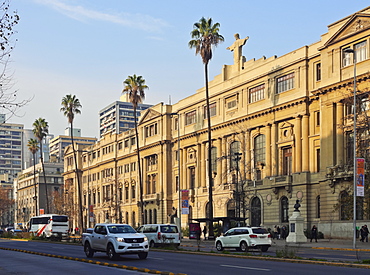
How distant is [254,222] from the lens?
67688 millimetres

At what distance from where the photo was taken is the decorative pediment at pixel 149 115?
93.0 metres

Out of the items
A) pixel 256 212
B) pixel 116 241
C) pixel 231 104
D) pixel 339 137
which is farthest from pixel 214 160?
pixel 116 241

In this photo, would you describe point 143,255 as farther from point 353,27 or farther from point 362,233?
point 353,27

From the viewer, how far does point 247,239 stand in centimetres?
3581

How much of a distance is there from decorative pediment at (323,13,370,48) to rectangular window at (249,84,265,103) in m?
13.0

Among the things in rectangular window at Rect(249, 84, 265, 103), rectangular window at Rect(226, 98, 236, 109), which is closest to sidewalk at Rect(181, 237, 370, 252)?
rectangular window at Rect(249, 84, 265, 103)

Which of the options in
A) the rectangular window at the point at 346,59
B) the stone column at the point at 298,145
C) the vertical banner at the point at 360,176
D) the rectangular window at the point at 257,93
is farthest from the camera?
the rectangular window at the point at 257,93

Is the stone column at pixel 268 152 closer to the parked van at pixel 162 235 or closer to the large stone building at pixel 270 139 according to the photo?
the large stone building at pixel 270 139

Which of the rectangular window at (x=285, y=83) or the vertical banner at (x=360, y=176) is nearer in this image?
the vertical banner at (x=360, y=176)

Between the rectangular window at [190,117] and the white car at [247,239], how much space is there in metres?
46.2

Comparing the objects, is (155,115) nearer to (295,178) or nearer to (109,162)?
(109,162)

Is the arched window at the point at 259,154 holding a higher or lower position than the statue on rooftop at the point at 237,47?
lower

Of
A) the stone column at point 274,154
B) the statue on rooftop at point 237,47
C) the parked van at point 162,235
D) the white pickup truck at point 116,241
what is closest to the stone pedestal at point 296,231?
the parked van at point 162,235

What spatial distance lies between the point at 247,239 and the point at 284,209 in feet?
92.2
